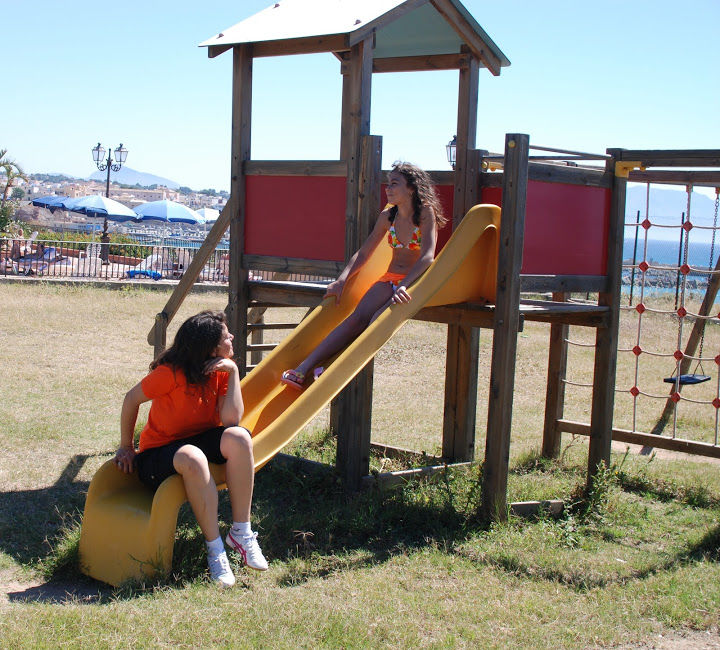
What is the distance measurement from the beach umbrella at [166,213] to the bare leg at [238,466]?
3452 centimetres

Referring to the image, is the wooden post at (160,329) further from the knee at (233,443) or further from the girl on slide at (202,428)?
the knee at (233,443)

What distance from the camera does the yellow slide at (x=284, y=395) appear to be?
4621 millimetres

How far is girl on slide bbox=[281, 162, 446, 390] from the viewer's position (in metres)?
5.99

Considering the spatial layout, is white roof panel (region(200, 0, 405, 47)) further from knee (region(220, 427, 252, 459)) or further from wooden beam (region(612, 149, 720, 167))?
knee (region(220, 427, 252, 459))

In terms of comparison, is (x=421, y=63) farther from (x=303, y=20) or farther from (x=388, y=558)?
(x=388, y=558)

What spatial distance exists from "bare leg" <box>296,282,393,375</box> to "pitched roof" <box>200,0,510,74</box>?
1853mm

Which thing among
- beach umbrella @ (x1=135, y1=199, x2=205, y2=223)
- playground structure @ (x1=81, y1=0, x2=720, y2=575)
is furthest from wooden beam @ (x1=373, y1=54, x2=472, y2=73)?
beach umbrella @ (x1=135, y1=199, x2=205, y2=223)

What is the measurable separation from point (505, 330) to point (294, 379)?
146 cm

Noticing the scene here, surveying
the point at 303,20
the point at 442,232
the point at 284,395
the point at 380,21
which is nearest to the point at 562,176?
the point at 442,232

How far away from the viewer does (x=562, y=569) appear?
16.6ft

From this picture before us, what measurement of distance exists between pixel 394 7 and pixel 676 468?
189 inches

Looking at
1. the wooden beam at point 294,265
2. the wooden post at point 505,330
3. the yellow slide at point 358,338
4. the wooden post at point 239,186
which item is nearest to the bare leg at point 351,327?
the yellow slide at point 358,338

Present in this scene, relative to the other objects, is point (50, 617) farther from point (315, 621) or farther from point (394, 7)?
point (394, 7)

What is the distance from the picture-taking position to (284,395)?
19.2 feet
